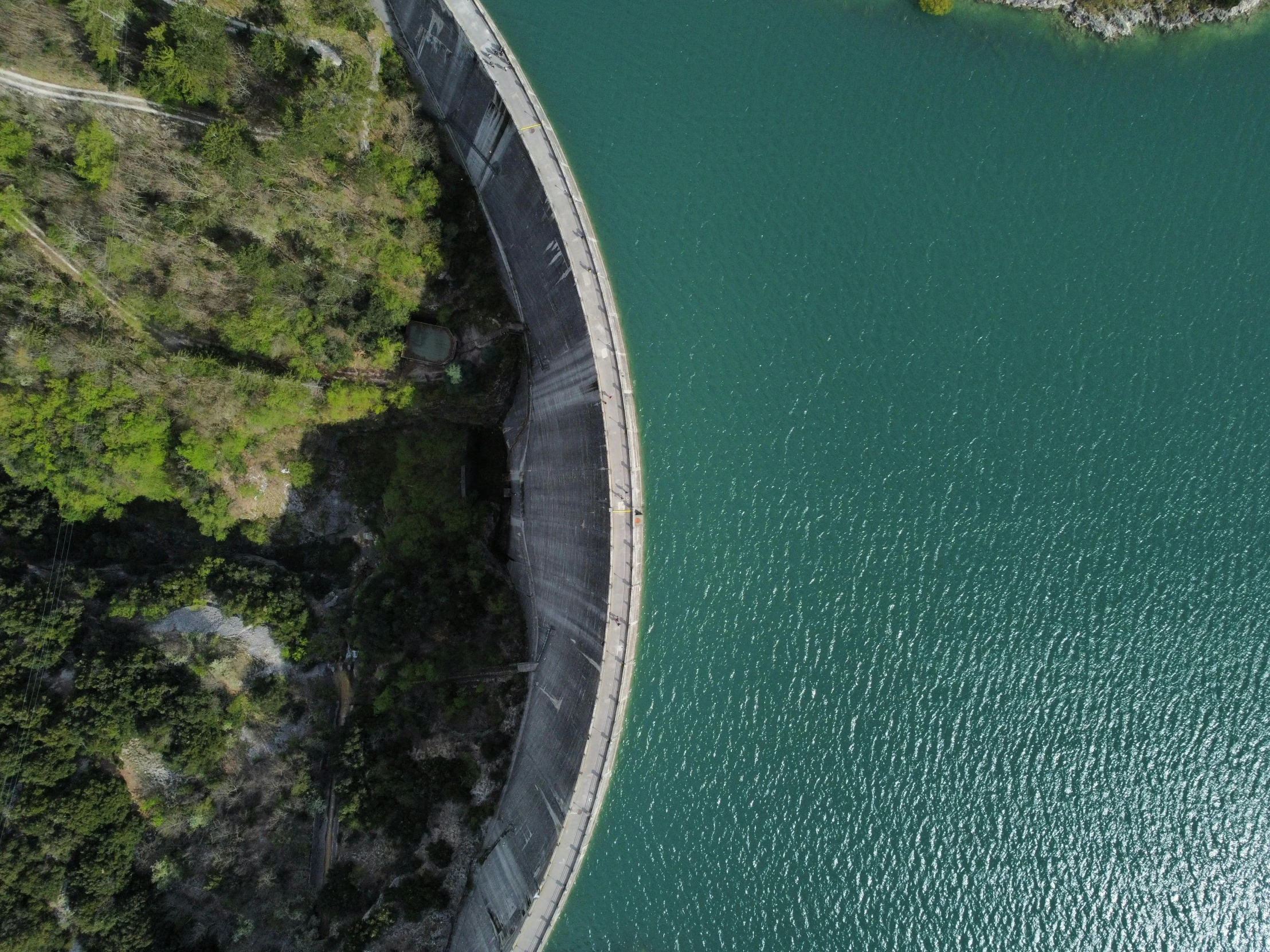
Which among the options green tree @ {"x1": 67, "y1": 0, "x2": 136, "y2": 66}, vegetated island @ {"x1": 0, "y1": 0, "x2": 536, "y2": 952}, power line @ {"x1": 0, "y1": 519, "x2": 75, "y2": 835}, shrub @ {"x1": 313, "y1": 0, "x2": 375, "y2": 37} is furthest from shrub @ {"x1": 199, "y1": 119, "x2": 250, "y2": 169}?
power line @ {"x1": 0, "y1": 519, "x2": 75, "y2": 835}

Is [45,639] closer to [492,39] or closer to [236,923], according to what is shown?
[236,923]

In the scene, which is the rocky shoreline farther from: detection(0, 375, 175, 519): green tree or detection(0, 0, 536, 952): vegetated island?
detection(0, 375, 175, 519): green tree

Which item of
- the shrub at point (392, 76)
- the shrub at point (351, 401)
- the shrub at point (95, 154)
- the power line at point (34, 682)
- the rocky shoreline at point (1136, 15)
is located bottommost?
the power line at point (34, 682)

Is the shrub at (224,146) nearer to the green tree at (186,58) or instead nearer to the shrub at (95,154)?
the green tree at (186,58)

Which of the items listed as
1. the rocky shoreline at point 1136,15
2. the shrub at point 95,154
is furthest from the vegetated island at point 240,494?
the rocky shoreline at point 1136,15

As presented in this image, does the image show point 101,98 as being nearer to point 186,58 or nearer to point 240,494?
point 186,58
